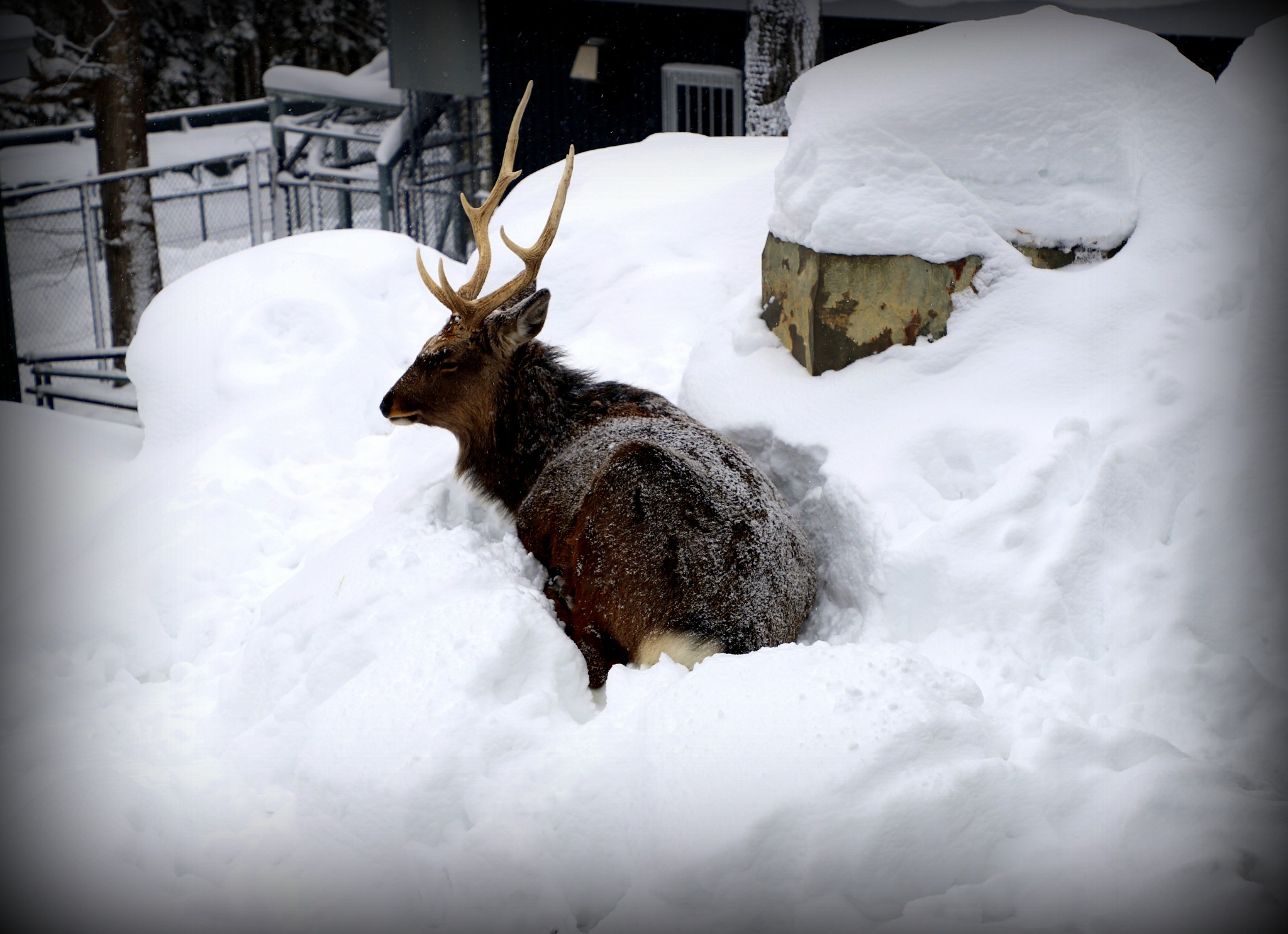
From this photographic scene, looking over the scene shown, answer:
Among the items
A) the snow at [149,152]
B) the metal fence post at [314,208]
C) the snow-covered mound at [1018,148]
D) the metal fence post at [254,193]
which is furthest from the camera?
the metal fence post at [314,208]

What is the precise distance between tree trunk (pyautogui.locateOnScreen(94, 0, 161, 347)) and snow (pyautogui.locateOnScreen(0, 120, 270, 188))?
397 millimetres

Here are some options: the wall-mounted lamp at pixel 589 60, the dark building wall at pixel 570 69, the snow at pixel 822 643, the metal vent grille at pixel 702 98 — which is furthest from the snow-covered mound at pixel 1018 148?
the wall-mounted lamp at pixel 589 60

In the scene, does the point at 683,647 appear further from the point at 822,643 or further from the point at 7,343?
the point at 7,343

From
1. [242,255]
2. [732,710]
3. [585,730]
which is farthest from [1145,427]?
[242,255]

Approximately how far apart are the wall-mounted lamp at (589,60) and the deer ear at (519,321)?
7383 mm

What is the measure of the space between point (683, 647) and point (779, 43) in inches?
222

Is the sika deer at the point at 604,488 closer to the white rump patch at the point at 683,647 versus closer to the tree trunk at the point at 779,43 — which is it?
the white rump patch at the point at 683,647

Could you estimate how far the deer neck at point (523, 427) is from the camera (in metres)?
4.32

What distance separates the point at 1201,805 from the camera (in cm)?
240

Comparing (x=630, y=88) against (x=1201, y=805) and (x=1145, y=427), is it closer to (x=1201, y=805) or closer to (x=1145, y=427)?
(x=1145, y=427)

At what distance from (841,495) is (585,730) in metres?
1.47

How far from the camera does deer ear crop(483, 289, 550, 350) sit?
13.7 feet

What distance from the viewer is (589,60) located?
10805 mm

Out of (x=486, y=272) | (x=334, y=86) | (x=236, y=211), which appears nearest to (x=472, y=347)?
(x=486, y=272)
